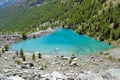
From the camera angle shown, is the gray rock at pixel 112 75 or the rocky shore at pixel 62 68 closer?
the gray rock at pixel 112 75

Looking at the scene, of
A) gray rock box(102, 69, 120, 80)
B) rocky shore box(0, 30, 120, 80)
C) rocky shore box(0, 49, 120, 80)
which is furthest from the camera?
rocky shore box(0, 30, 120, 80)

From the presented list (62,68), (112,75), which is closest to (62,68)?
(62,68)

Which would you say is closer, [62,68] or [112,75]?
[112,75]

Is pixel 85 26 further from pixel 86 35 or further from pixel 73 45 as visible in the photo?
pixel 73 45

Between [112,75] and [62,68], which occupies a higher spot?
[112,75]

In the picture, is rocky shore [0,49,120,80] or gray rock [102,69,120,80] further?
rocky shore [0,49,120,80]

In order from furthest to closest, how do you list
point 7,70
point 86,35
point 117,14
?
1. point 117,14
2. point 86,35
3. point 7,70

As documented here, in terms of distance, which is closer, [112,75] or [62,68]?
[112,75]

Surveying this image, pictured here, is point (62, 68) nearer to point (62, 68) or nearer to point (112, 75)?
point (62, 68)

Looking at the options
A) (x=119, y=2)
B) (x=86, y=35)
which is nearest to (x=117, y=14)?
(x=119, y=2)

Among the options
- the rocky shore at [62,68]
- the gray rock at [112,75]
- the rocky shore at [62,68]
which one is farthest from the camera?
the rocky shore at [62,68]

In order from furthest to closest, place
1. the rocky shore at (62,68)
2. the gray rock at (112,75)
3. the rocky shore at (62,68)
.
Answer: the rocky shore at (62,68) < the rocky shore at (62,68) < the gray rock at (112,75)
